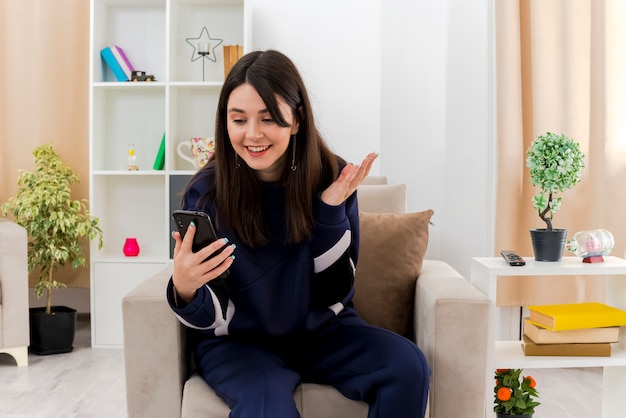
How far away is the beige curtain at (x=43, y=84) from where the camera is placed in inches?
141

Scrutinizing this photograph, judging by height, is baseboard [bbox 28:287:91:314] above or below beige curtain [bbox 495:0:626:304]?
below

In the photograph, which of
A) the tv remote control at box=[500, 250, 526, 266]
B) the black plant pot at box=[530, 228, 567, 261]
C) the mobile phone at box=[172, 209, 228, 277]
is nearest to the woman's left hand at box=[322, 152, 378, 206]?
the mobile phone at box=[172, 209, 228, 277]

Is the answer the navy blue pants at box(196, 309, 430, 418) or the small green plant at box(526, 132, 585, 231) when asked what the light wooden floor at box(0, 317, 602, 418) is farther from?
the navy blue pants at box(196, 309, 430, 418)

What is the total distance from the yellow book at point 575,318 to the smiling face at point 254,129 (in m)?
0.92

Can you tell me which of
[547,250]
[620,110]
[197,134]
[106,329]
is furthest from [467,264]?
[106,329]

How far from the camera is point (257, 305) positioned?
167 cm

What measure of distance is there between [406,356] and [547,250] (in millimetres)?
672

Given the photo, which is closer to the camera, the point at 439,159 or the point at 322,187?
the point at 322,187

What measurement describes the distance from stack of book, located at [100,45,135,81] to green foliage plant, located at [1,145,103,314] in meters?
0.47

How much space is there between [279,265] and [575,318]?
2.86 feet

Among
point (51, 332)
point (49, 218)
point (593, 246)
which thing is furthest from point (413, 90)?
point (51, 332)

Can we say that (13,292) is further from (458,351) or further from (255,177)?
(458,351)

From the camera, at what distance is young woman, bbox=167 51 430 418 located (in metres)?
1.58

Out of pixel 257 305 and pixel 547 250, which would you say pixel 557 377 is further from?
pixel 257 305
